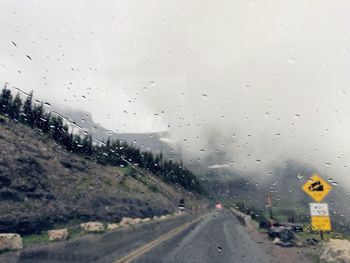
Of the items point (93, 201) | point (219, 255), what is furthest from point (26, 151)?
point (219, 255)

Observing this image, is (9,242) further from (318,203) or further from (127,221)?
(127,221)

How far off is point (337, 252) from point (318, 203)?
51.7 inches

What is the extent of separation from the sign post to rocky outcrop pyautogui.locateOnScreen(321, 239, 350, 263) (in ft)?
→ 1.42

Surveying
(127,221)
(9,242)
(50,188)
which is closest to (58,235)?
(9,242)

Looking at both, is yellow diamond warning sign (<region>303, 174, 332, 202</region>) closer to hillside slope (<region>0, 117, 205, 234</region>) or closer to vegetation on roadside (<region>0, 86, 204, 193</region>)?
vegetation on roadside (<region>0, 86, 204, 193</region>)

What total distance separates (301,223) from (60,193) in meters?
20.9

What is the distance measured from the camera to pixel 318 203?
10742 mm

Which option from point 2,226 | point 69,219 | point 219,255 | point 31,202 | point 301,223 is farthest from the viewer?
point 31,202

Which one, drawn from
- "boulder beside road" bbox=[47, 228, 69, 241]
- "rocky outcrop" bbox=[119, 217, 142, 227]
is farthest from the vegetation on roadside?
"rocky outcrop" bbox=[119, 217, 142, 227]

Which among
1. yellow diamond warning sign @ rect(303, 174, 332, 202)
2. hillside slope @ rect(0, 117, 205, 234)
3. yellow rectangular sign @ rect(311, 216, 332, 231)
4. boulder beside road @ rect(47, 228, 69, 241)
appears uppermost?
hillside slope @ rect(0, 117, 205, 234)

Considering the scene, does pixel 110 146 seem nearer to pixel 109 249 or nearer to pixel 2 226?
pixel 109 249

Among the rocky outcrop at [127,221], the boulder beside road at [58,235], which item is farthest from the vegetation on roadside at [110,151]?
the rocky outcrop at [127,221]

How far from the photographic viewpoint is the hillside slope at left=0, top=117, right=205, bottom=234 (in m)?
23.0

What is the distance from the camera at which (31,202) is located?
27.2m
